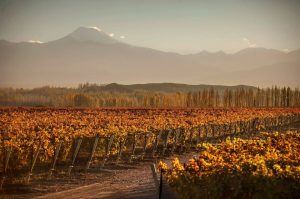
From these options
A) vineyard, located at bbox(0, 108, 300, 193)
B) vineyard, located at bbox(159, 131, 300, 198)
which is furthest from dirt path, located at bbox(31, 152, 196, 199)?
vineyard, located at bbox(159, 131, 300, 198)

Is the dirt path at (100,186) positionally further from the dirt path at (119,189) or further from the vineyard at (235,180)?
the vineyard at (235,180)

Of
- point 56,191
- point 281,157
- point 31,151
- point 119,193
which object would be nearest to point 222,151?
point 281,157

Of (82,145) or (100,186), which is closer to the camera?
(100,186)

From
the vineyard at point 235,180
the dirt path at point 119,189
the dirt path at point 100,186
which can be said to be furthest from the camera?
the dirt path at point 100,186

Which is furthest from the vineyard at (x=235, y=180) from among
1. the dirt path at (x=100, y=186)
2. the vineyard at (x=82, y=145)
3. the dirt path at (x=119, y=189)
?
the vineyard at (x=82, y=145)

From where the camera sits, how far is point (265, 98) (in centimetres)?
15562

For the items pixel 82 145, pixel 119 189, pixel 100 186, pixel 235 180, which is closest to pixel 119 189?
pixel 119 189

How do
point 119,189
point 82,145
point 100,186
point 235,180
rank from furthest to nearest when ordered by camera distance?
point 82,145, point 100,186, point 119,189, point 235,180

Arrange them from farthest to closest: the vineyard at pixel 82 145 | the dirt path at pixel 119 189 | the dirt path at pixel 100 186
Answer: the vineyard at pixel 82 145 → the dirt path at pixel 100 186 → the dirt path at pixel 119 189

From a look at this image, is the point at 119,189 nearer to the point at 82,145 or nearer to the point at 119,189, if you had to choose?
the point at 119,189

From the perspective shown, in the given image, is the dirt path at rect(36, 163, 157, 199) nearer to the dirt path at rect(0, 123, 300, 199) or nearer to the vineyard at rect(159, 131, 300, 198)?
the dirt path at rect(0, 123, 300, 199)

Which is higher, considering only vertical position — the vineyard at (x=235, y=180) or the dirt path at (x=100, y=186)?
A: the vineyard at (x=235, y=180)

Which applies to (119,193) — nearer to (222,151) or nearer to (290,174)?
(222,151)

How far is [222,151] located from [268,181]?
226 inches
